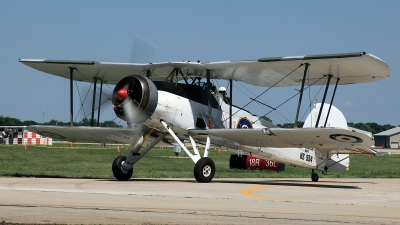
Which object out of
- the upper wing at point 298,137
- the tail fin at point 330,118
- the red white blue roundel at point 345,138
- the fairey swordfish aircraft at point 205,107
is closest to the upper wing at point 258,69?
the fairey swordfish aircraft at point 205,107

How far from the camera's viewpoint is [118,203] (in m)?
10.4

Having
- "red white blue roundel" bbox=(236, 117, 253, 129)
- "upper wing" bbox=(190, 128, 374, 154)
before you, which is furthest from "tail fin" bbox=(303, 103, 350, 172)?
"upper wing" bbox=(190, 128, 374, 154)

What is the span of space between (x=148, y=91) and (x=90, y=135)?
5.14 metres

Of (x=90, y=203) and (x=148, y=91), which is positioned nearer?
(x=90, y=203)

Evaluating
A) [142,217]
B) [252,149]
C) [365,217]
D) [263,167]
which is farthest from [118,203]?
[263,167]

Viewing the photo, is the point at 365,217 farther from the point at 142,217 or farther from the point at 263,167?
the point at 263,167

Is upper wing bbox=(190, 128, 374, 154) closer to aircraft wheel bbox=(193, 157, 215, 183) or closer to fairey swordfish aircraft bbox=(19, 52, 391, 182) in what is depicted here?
fairey swordfish aircraft bbox=(19, 52, 391, 182)

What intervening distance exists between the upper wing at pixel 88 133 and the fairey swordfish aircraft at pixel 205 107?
3 cm

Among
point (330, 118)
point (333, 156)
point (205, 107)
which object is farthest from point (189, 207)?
point (333, 156)

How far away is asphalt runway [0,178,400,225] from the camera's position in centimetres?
850

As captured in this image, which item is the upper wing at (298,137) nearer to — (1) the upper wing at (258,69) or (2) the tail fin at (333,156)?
(1) the upper wing at (258,69)

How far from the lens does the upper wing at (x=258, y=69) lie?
16.8 metres

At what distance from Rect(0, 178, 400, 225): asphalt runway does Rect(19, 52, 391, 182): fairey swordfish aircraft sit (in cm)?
336

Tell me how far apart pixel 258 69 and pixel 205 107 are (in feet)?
6.60
